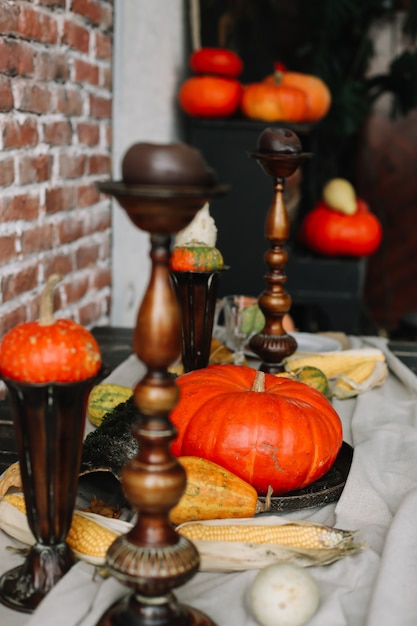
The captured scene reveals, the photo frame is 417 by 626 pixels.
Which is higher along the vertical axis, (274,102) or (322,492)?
(274,102)

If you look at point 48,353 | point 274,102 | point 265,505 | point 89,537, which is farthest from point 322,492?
point 274,102

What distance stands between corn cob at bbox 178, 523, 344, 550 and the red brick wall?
2.56 feet

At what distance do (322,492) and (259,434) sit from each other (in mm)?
114

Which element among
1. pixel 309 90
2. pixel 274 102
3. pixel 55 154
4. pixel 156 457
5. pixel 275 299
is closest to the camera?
pixel 156 457

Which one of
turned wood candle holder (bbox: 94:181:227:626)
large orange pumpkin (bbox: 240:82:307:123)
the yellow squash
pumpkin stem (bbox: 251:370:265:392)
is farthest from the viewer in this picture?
large orange pumpkin (bbox: 240:82:307:123)

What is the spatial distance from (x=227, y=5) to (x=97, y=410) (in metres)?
2.54

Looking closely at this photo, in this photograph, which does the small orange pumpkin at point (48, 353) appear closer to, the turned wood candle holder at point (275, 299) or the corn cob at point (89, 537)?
the corn cob at point (89, 537)

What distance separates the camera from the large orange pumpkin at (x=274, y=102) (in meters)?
2.85

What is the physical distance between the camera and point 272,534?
89cm

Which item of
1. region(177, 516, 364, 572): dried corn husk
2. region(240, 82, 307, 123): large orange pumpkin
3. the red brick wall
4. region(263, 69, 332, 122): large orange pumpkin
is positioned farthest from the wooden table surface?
region(263, 69, 332, 122): large orange pumpkin

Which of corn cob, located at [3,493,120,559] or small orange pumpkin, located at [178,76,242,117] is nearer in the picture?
corn cob, located at [3,493,120,559]

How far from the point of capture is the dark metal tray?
100 cm

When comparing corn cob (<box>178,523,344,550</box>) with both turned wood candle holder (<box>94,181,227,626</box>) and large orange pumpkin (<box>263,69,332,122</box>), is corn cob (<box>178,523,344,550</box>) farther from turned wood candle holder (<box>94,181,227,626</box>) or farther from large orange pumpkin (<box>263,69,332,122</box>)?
large orange pumpkin (<box>263,69,332,122</box>)

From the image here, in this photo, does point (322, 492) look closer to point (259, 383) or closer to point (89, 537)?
point (259, 383)
